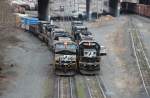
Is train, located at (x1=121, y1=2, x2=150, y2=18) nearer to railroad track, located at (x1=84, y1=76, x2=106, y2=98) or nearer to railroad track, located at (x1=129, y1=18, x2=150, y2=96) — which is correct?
railroad track, located at (x1=129, y1=18, x2=150, y2=96)

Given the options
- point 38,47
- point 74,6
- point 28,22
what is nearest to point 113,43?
point 38,47

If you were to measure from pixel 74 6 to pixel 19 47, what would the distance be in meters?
46.7

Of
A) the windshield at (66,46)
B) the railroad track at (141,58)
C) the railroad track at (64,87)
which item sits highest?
the windshield at (66,46)

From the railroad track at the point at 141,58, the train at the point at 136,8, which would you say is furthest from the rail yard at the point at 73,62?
the train at the point at 136,8

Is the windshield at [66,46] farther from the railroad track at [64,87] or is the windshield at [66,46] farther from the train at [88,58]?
A: the railroad track at [64,87]

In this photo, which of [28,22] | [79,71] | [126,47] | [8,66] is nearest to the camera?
[79,71]

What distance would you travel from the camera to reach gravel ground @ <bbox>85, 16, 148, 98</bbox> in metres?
43.0

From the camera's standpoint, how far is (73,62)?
154 feet

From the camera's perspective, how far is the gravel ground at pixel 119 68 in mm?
43000

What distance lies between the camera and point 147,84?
148 ft

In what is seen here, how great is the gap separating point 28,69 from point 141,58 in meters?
15.1

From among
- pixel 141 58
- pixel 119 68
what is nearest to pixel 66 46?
pixel 119 68

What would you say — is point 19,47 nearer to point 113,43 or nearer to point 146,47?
point 113,43

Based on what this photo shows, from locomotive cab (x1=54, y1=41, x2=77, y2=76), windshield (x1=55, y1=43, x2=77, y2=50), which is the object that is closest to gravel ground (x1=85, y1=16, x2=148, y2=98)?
locomotive cab (x1=54, y1=41, x2=77, y2=76)
